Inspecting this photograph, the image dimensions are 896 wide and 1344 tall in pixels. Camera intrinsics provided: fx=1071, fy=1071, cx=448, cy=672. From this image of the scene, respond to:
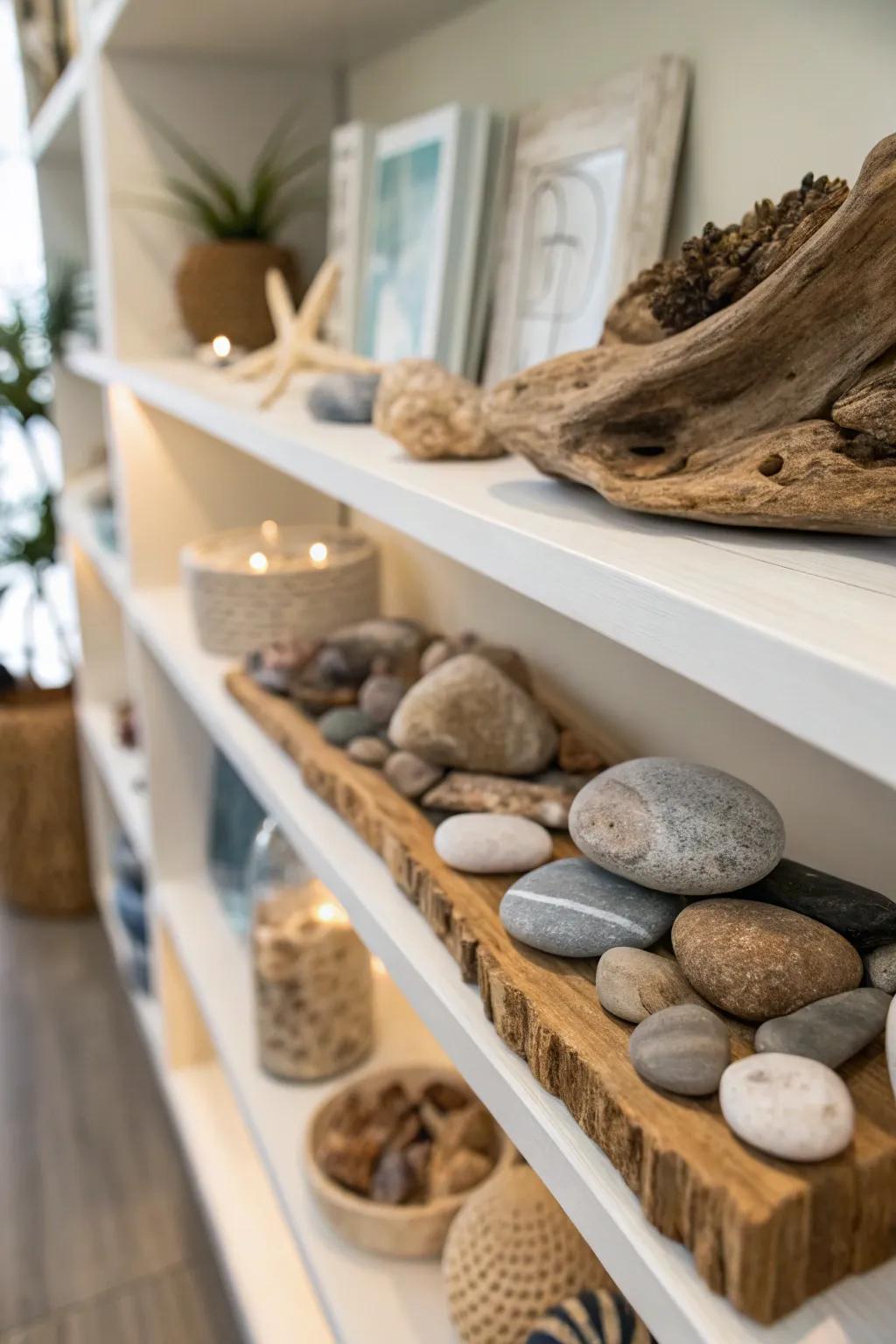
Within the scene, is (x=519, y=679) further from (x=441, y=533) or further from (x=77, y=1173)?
(x=77, y=1173)

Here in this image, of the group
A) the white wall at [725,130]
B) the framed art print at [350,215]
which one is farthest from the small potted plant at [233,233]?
the white wall at [725,130]

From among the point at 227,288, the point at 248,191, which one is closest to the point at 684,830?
the point at 227,288

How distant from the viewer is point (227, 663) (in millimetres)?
1094

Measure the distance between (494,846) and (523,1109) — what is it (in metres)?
0.17

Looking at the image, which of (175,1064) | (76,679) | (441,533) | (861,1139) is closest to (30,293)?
(76,679)

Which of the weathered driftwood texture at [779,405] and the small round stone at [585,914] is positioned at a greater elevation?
the weathered driftwood texture at [779,405]

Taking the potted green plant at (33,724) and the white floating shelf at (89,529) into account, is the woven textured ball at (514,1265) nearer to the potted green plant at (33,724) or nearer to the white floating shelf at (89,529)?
the white floating shelf at (89,529)

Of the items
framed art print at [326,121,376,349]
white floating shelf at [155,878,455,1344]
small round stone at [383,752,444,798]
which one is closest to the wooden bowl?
white floating shelf at [155,878,455,1344]

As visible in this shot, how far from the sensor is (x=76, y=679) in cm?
205

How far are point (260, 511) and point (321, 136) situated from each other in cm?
45

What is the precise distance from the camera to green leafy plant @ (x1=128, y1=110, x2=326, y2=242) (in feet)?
3.88

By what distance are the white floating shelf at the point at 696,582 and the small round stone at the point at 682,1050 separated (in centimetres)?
16

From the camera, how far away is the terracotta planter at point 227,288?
117cm

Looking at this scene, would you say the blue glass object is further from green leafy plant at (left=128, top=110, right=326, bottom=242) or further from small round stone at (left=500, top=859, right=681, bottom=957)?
small round stone at (left=500, top=859, right=681, bottom=957)
